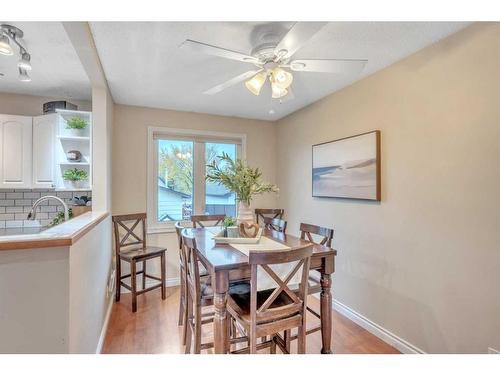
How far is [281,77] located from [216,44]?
1.73 ft

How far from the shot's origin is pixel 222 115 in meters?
3.77

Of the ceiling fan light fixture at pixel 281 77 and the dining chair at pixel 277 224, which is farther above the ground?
the ceiling fan light fixture at pixel 281 77

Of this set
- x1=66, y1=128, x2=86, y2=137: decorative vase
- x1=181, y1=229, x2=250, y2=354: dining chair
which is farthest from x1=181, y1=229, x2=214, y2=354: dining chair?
x1=66, y1=128, x2=86, y2=137: decorative vase

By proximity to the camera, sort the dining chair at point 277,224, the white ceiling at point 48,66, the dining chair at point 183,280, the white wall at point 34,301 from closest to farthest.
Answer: the white wall at point 34,301
the white ceiling at point 48,66
the dining chair at point 183,280
the dining chair at point 277,224

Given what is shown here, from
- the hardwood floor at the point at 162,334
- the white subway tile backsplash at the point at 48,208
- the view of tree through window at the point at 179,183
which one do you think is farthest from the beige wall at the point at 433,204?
the white subway tile backsplash at the point at 48,208

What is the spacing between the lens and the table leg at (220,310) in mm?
1548

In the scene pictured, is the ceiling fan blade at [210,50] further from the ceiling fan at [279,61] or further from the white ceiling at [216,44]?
the white ceiling at [216,44]

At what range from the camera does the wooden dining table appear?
1.55 meters

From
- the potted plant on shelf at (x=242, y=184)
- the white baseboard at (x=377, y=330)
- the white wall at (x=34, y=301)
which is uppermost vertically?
the potted plant on shelf at (x=242, y=184)

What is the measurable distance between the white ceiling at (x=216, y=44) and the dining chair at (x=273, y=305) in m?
1.38

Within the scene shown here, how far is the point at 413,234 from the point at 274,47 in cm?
173

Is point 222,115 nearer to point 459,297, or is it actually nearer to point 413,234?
point 413,234

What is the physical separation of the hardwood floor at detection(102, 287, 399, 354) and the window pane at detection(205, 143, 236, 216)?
4.65 feet

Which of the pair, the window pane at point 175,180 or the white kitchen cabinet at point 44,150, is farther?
the window pane at point 175,180
